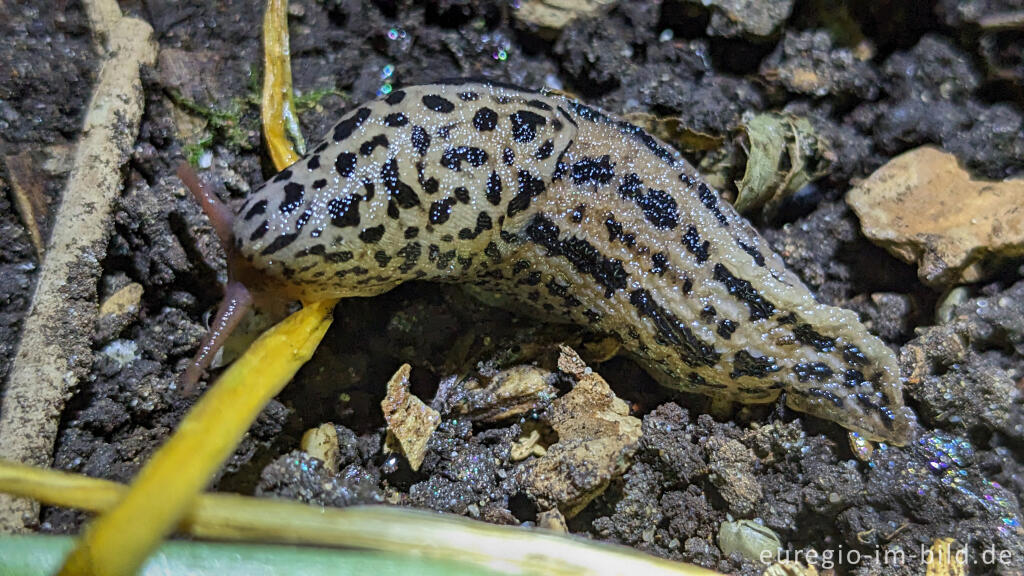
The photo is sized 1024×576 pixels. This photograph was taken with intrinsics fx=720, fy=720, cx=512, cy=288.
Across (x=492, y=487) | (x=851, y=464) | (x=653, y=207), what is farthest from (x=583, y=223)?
(x=851, y=464)

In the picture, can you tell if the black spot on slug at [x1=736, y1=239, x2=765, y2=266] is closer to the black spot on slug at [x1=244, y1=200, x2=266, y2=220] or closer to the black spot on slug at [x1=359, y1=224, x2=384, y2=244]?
the black spot on slug at [x1=359, y1=224, x2=384, y2=244]

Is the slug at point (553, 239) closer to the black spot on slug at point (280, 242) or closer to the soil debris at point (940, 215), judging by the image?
the black spot on slug at point (280, 242)

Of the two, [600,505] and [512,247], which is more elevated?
[512,247]

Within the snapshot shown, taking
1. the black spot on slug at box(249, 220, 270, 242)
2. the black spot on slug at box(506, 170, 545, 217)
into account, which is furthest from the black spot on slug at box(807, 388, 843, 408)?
the black spot on slug at box(249, 220, 270, 242)

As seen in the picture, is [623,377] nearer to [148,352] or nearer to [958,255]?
[958,255]

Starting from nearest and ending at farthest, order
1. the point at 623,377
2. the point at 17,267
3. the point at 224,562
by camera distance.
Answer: the point at 224,562, the point at 17,267, the point at 623,377
